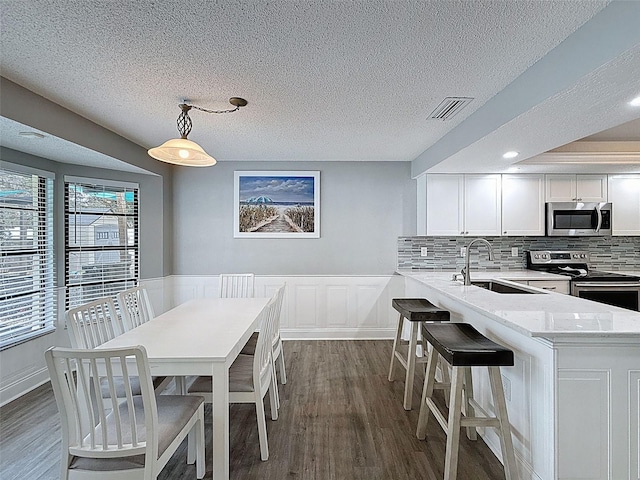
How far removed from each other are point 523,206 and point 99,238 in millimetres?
4881

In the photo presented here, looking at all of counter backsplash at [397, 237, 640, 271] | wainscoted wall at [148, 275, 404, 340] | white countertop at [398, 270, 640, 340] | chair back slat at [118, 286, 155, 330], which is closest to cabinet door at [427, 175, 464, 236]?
→ counter backsplash at [397, 237, 640, 271]

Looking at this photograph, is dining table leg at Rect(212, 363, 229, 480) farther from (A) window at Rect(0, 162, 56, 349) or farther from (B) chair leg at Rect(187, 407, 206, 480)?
(A) window at Rect(0, 162, 56, 349)

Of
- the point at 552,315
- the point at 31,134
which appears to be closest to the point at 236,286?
the point at 31,134

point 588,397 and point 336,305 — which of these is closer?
point 588,397

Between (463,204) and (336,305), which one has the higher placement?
(463,204)

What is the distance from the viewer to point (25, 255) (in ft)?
11.5

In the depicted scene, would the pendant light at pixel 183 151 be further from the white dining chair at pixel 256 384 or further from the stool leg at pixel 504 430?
the stool leg at pixel 504 430

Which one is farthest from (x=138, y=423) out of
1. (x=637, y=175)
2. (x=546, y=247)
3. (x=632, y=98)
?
(x=637, y=175)

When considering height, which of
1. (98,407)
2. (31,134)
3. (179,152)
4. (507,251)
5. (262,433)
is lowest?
(262,433)

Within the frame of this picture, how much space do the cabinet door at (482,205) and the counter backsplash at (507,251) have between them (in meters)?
0.38

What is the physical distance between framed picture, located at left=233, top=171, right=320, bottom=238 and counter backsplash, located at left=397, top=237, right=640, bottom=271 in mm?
1261

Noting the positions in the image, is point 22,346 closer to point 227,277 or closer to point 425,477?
point 227,277

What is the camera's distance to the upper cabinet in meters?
4.54

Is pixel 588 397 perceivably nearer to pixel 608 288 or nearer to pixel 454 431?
pixel 454 431
